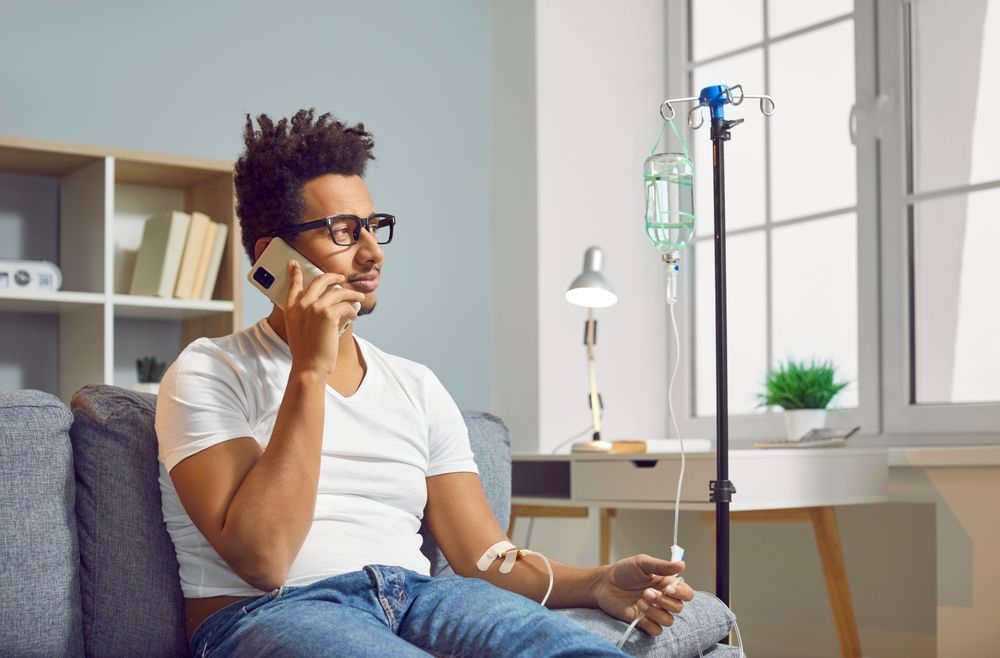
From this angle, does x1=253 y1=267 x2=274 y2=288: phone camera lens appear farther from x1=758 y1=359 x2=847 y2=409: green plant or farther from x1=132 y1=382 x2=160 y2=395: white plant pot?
x1=758 y1=359 x2=847 y2=409: green plant

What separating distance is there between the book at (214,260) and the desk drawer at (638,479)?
1060mm

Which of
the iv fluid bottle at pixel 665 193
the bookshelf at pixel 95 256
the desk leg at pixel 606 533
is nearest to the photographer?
the iv fluid bottle at pixel 665 193

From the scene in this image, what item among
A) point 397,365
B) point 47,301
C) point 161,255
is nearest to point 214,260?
point 161,255

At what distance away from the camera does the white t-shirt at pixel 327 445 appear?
1.49m

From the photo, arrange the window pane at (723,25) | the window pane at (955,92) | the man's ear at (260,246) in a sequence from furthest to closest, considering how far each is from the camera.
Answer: the window pane at (723,25), the window pane at (955,92), the man's ear at (260,246)

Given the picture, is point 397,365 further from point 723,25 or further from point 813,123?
point 723,25

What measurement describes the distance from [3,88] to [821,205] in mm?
2342

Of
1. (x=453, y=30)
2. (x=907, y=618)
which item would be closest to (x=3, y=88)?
(x=453, y=30)

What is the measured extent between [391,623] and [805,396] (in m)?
1.78

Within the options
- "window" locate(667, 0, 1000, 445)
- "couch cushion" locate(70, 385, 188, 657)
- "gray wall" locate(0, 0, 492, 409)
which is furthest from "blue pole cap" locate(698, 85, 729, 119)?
"gray wall" locate(0, 0, 492, 409)

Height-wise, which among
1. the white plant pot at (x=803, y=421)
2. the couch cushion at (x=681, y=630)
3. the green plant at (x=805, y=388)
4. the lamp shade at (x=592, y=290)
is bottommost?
the couch cushion at (x=681, y=630)

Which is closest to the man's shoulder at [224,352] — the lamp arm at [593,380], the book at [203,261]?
the book at [203,261]

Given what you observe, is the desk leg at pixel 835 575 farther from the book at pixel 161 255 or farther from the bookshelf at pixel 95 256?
the book at pixel 161 255

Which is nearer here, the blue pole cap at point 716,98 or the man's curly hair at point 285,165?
the man's curly hair at point 285,165
